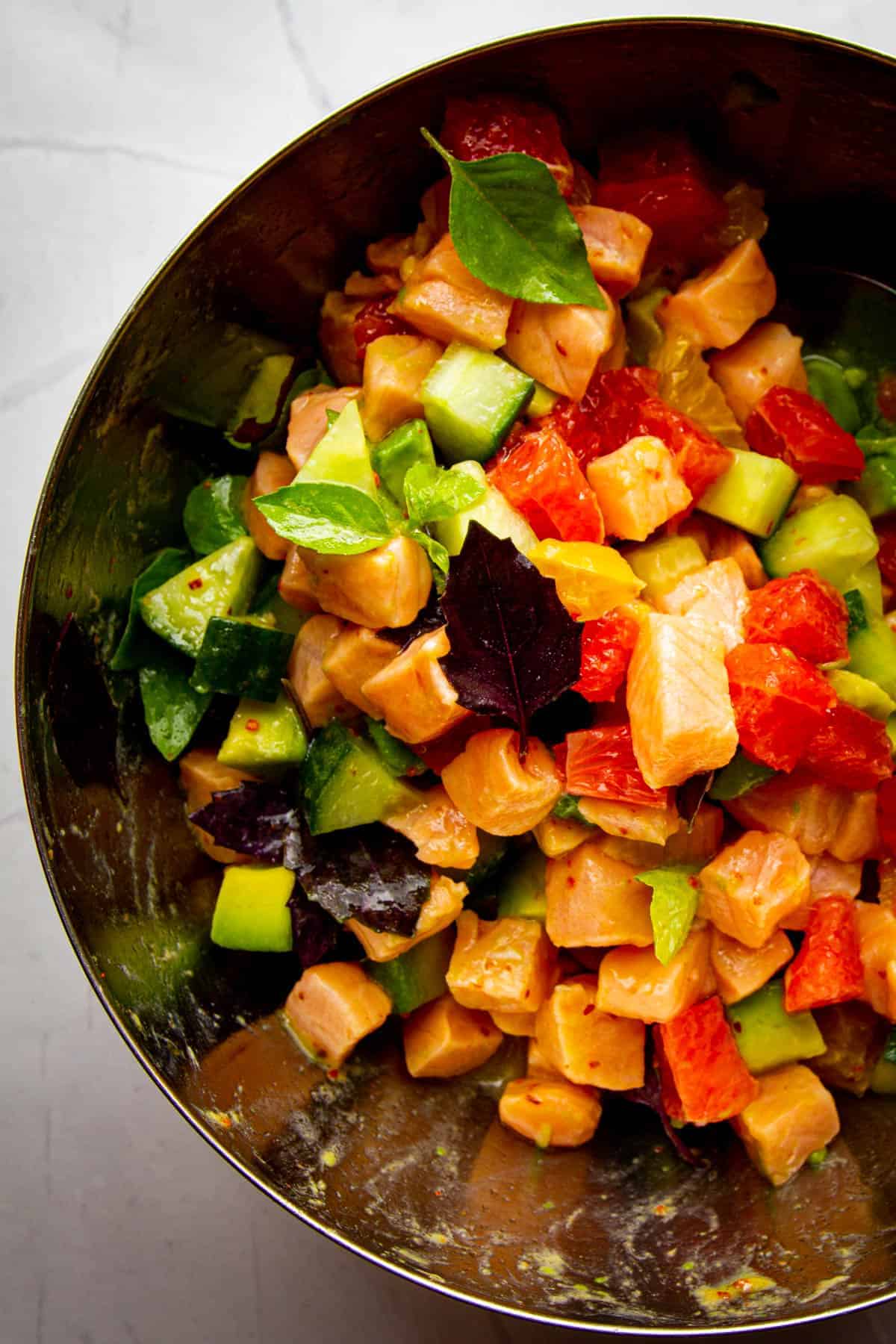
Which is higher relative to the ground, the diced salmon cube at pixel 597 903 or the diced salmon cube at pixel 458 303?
the diced salmon cube at pixel 458 303

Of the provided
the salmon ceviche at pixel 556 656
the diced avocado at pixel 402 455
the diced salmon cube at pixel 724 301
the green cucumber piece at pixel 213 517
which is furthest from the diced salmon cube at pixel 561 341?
the green cucumber piece at pixel 213 517

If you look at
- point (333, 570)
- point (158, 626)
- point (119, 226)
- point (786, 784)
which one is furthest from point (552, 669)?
point (119, 226)

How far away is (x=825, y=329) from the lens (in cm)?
264

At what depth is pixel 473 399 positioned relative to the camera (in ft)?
7.30

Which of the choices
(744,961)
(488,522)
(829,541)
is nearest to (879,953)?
(744,961)

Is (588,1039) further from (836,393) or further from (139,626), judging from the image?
(836,393)

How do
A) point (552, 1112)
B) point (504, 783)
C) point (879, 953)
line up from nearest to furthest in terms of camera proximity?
point (504, 783) → point (879, 953) → point (552, 1112)

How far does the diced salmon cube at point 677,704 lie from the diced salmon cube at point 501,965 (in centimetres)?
54

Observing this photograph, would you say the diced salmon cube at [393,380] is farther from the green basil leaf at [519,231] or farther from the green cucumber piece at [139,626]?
the green cucumber piece at [139,626]

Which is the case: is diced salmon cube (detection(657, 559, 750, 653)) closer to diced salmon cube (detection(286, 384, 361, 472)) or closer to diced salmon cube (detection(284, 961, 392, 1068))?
diced salmon cube (detection(286, 384, 361, 472))

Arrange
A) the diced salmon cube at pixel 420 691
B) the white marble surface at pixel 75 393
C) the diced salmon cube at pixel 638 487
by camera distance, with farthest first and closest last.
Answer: the white marble surface at pixel 75 393
the diced salmon cube at pixel 638 487
the diced salmon cube at pixel 420 691

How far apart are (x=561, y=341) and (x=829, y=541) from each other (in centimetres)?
74

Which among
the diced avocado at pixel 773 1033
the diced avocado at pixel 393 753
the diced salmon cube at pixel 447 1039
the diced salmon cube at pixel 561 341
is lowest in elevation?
the diced salmon cube at pixel 447 1039

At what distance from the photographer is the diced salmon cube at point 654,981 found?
223 cm
